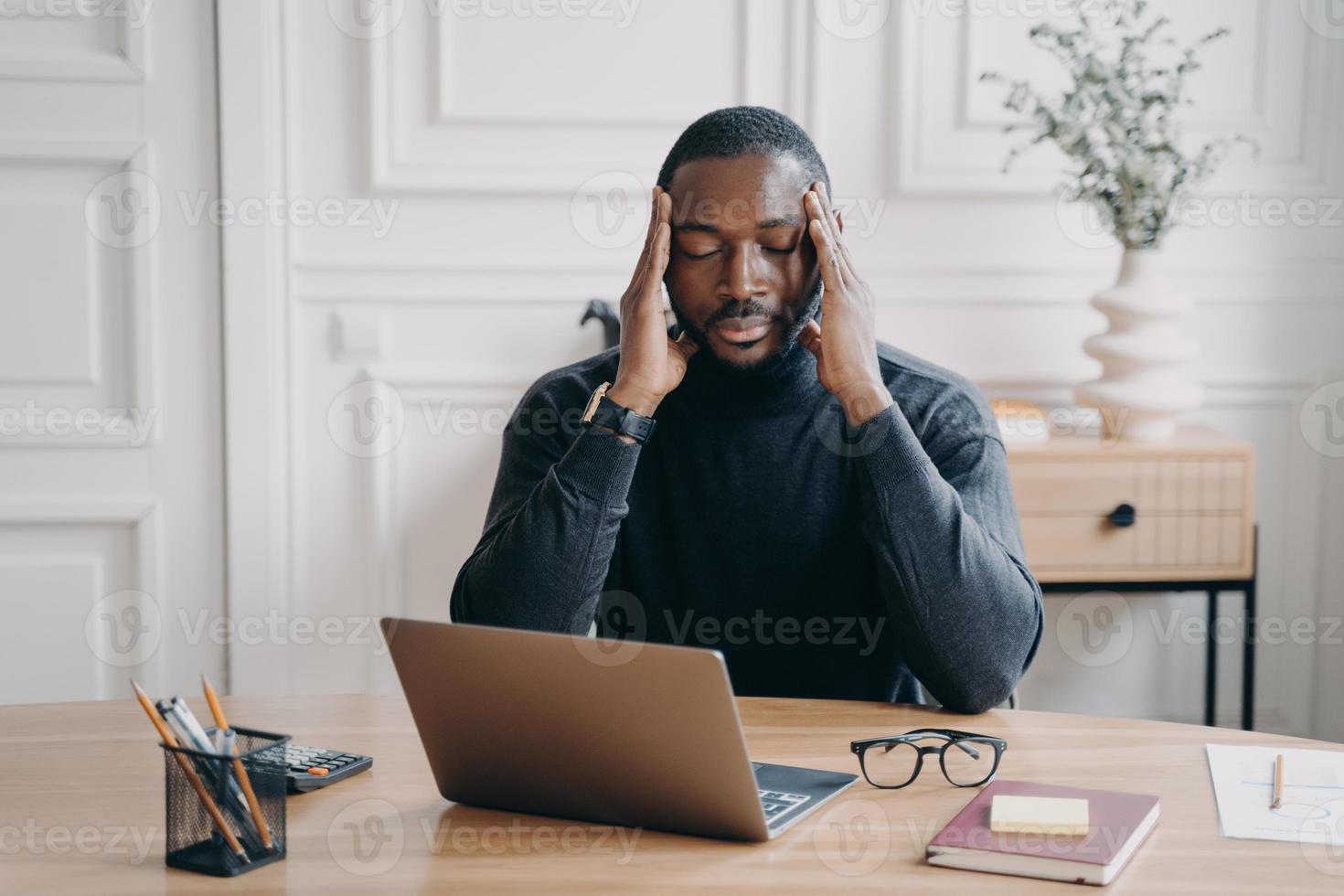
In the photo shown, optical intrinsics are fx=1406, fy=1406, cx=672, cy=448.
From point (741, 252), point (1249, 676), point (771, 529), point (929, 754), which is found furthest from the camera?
point (1249, 676)

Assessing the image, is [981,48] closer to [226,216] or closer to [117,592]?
[226,216]

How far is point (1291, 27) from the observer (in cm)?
272

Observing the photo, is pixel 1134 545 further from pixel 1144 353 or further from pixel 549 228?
pixel 549 228

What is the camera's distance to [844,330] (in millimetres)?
1571

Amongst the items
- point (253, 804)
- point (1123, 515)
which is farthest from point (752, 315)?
point (1123, 515)

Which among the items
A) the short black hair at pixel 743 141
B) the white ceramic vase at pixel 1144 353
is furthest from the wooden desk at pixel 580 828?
the white ceramic vase at pixel 1144 353

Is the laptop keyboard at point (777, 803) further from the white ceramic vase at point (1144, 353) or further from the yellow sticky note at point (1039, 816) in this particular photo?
the white ceramic vase at point (1144, 353)

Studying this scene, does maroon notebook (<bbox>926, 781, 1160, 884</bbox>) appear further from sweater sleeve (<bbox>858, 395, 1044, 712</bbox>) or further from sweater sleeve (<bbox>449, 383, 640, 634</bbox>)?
sweater sleeve (<bbox>449, 383, 640, 634</bbox>)

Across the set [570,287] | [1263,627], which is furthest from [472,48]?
[1263,627]

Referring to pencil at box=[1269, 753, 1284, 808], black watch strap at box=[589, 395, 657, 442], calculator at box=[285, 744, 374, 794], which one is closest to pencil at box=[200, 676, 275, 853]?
calculator at box=[285, 744, 374, 794]

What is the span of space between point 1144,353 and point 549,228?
3.66 ft

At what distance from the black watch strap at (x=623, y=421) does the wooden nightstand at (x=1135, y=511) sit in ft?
3.44

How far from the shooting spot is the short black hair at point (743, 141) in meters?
1.61

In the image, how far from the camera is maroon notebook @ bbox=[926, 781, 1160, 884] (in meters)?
0.94
